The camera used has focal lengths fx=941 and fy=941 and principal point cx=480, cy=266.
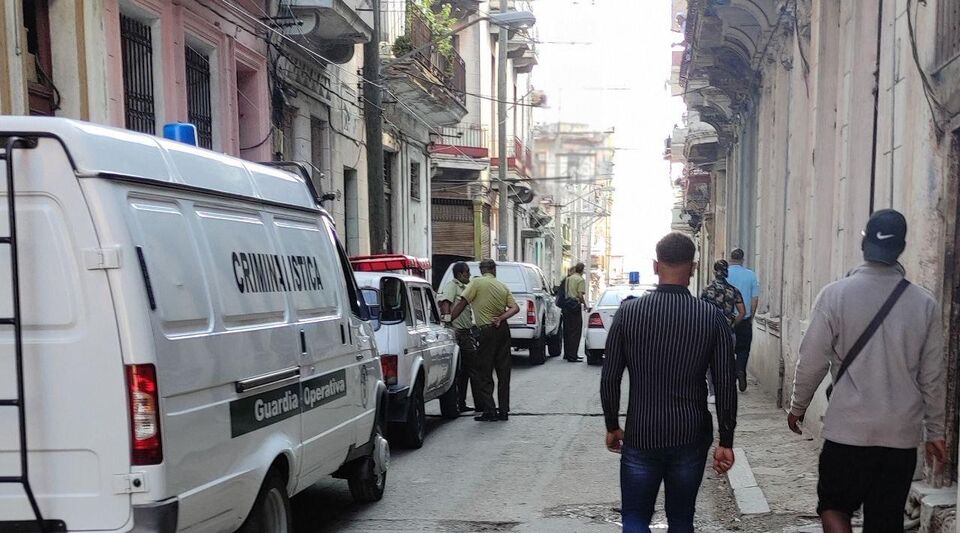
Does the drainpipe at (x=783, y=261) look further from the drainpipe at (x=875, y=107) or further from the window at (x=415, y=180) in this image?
the window at (x=415, y=180)

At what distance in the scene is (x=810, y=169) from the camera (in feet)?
35.4

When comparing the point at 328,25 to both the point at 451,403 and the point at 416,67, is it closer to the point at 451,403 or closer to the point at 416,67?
the point at 416,67

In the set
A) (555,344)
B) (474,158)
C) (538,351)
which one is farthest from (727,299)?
(474,158)

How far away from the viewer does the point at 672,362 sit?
4234mm

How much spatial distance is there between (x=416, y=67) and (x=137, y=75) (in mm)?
8786

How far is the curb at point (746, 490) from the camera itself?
6824mm

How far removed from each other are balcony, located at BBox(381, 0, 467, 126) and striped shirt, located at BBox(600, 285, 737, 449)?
14587 mm

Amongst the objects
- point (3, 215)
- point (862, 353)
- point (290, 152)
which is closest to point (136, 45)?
point (290, 152)

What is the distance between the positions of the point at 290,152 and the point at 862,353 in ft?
44.3

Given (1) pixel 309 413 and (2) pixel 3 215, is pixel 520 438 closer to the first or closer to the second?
(1) pixel 309 413

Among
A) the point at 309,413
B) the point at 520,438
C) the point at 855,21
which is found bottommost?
the point at 520,438

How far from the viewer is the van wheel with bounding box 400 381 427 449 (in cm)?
945

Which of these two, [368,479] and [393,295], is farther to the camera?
[393,295]

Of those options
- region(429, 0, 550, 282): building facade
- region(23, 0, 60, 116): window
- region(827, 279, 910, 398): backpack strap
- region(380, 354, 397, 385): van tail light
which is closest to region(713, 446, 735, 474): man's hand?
region(827, 279, 910, 398): backpack strap
